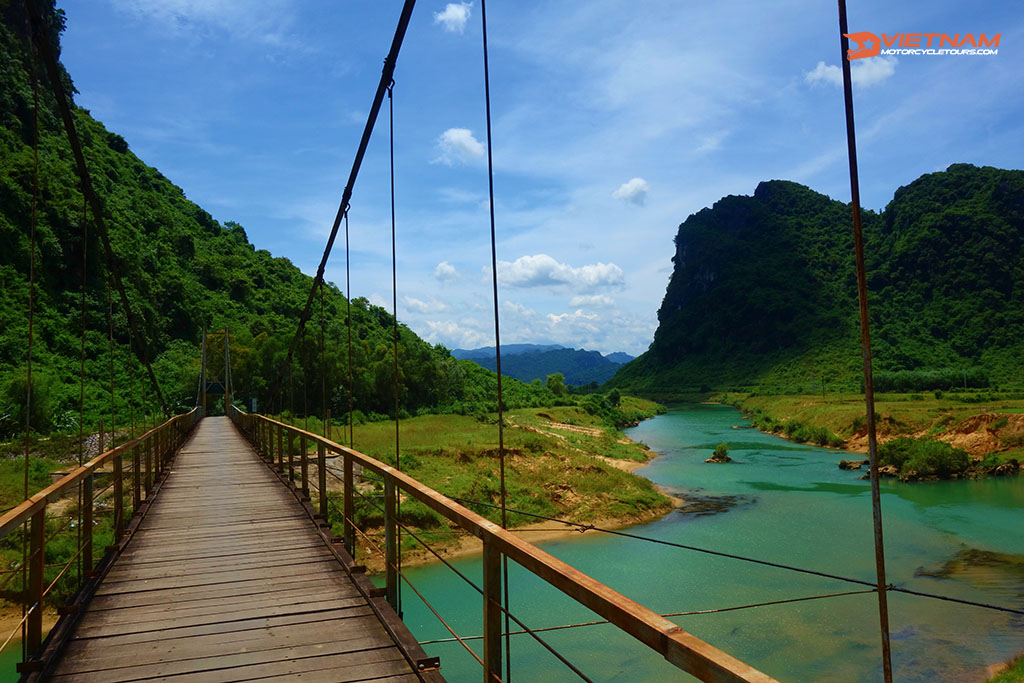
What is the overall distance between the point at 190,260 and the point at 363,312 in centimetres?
1587

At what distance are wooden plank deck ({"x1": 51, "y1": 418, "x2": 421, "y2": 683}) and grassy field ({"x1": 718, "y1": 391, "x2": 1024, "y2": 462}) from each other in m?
31.3

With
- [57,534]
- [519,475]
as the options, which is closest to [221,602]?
[57,534]

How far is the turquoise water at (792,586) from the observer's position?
39.0 ft

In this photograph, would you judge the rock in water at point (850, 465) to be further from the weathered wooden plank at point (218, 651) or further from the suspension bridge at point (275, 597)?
the weathered wooden plank at point (218, 651)

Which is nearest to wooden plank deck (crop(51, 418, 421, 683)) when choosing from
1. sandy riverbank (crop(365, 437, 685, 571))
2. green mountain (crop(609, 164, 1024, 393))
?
sandy riverbank (crop(365, 437, 685, 571))

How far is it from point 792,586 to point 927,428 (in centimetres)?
2291

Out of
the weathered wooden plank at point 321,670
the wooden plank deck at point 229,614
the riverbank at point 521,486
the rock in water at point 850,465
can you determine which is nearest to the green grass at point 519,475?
the riverbank at point 521,486

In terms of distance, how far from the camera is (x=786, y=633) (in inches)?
513

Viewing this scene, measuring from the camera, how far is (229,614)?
12.0ft

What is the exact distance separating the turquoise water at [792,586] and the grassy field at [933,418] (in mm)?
3293

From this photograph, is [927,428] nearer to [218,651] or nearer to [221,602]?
[221,602]

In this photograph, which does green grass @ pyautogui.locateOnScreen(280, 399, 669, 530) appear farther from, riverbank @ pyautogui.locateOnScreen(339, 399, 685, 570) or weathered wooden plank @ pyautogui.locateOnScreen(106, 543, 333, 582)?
weathered wooden plank @ pyautogui.locateOnScreen(106, 543, 333, 582)

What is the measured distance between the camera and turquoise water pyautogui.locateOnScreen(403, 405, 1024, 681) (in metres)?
11.9

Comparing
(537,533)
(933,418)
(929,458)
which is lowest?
(537,533)
